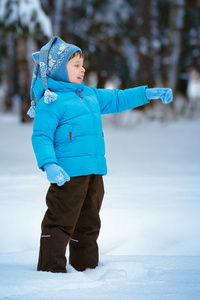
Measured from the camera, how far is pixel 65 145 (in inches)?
119

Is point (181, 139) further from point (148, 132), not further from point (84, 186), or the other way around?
point (84, 186)

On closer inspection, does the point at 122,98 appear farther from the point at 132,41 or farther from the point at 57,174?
the point at 132,41

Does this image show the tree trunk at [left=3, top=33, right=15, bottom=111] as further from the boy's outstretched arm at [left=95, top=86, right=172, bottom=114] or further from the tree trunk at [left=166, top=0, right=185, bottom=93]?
the boy's outstretched arm at [left=95, top=86, right=172, bottom=114]

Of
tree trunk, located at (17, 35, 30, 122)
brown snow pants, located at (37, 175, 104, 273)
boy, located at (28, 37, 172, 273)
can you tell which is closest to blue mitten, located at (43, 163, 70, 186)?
boy, located at (28, 37, 172, 273)

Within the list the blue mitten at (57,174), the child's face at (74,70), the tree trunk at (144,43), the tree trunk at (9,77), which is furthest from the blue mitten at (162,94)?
the tree trunk at (9,77)

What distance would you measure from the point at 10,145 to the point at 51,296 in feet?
24.6

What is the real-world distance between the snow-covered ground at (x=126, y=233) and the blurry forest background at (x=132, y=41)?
6968 millimetres

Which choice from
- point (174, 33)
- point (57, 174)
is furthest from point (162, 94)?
point (174, 33)

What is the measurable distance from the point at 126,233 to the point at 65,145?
129 cm

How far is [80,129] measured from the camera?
304cm

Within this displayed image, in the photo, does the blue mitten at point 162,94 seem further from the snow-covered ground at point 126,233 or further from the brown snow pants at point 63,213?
the snow-covered ground at point 126,233

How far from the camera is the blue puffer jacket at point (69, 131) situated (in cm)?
296

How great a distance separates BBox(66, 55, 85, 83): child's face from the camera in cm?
313

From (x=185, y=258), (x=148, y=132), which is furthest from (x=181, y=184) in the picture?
(x=148, y=132)
